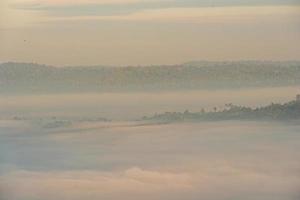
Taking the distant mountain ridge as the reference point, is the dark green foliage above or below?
below

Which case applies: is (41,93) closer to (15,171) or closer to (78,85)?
(78,85)

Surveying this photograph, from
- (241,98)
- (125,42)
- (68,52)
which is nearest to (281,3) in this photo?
(241,98)

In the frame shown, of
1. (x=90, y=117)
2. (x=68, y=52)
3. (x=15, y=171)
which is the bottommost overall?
(x=15, y=171)

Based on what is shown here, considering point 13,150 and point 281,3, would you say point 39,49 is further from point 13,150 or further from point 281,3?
point 281,3

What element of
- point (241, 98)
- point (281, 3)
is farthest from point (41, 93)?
point (281, 3)

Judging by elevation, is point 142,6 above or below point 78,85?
above

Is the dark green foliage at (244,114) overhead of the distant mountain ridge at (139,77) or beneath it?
beneath
